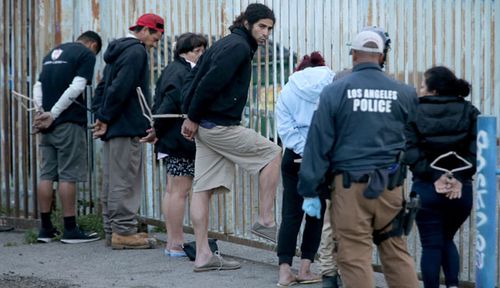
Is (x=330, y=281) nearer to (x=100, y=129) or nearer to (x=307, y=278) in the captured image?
(x=307, y=278)

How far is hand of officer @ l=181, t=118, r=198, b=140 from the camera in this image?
8.00 metres

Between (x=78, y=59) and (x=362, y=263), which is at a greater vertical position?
(x=78, y=59)

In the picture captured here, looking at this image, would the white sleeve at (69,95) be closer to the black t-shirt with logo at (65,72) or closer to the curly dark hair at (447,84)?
the black t-shirt with logo at (65,72)

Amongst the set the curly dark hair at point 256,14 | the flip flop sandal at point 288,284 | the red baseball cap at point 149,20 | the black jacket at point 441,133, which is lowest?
the flip flop sandal at point 288,284

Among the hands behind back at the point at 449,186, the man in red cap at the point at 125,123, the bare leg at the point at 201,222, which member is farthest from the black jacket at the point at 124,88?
the hands behind back at the point at 449,186

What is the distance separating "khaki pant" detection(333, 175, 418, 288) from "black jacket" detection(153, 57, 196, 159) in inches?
104

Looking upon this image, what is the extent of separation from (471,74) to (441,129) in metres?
0.63

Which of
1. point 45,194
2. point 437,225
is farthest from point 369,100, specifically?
point 45,194

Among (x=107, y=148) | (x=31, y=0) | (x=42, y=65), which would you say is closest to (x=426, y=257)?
(x=107, y=148)

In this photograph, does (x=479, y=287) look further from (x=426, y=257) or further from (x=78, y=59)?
(x=78, y=59)

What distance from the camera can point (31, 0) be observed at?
10797mm

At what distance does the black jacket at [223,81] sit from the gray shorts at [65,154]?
82.9 inches

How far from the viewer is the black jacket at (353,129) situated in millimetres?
6133

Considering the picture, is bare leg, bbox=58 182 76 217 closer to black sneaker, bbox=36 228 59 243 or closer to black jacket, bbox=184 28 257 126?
black sneaker, bbox=36 228 59 243
